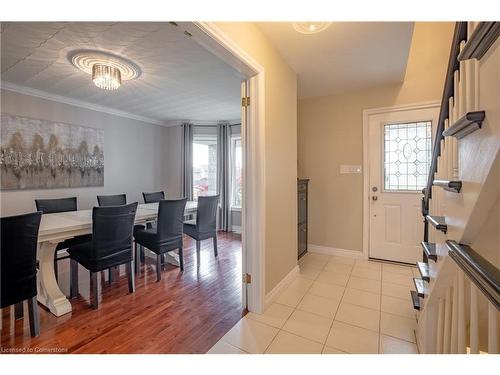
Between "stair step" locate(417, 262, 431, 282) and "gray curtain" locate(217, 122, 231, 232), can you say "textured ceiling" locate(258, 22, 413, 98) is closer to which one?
"stair step" locate(417, 262, 431, 282)

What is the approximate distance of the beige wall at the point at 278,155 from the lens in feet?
6.85

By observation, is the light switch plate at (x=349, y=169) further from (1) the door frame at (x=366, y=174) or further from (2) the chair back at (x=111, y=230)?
(2) the chair back at (x=111, y=230)

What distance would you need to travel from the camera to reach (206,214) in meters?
3.30

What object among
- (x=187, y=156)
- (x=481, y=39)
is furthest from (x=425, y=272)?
(x=187, y=156)

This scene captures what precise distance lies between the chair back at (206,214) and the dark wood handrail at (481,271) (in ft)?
8.87

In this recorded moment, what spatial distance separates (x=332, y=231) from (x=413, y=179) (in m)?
1.26

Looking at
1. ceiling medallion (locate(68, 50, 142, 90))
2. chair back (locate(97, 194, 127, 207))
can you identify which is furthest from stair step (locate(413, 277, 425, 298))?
chair back (locate(97, 194, 127, 207))

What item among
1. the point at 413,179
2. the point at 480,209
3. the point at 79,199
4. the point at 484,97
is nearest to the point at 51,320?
the point at 79,199

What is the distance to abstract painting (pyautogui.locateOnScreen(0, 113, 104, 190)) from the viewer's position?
3.12m

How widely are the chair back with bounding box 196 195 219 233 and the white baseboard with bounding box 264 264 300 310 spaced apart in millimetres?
1316

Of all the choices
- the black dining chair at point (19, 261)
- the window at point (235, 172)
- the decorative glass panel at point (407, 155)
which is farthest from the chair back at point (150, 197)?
the decorative glass panel at point (407, 155)
